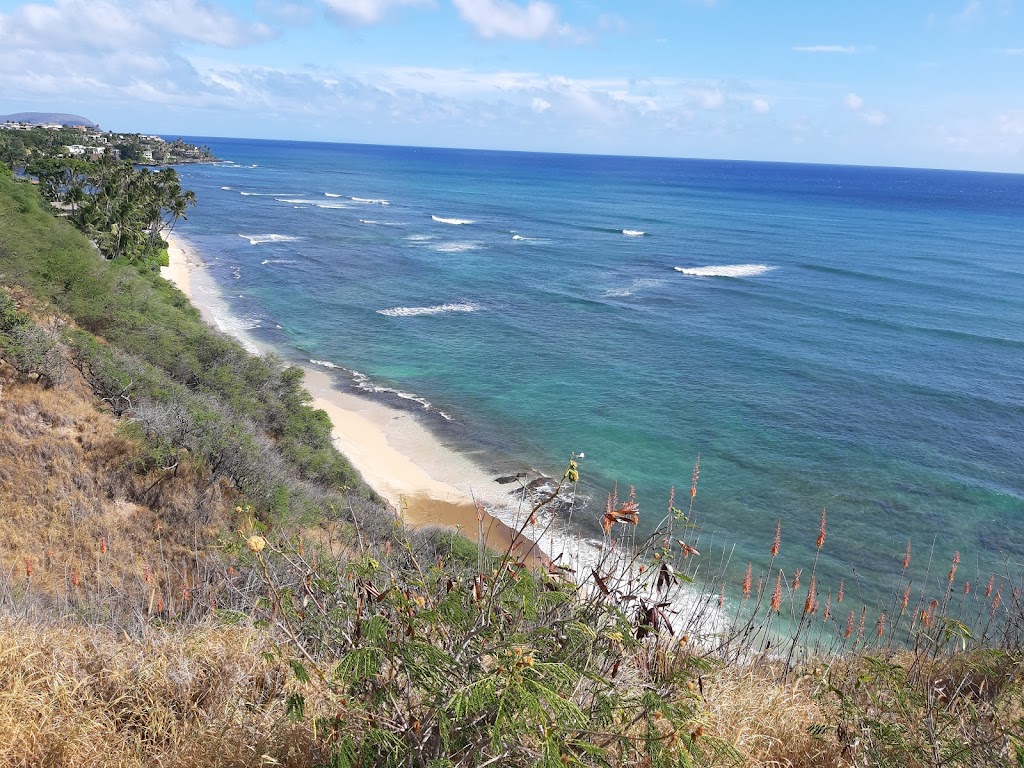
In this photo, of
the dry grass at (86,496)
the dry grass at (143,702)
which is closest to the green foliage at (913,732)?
the dry grass at (143,702)

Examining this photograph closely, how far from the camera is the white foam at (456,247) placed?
62.0 meters

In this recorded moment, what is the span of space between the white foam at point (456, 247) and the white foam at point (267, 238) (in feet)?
42.9

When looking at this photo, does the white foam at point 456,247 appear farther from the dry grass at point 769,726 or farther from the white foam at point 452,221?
the dry grass at point 769,726

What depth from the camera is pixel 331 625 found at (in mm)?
3680

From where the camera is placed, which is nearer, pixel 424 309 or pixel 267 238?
pixel 424 309

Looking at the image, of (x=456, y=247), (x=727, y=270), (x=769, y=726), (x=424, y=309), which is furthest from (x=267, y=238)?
(x=769, y=726)

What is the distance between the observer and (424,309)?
43.4 m

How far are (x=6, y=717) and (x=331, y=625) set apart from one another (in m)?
2.26

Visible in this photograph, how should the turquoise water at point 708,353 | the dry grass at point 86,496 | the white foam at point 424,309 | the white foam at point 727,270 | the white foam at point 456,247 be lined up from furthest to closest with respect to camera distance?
1. the white foam at point 456,247
2. the white foam at point 727,270
3. the white foam at point 424,309
4. the turquoise water at point 708,353
5. the dry grass at point 86,496

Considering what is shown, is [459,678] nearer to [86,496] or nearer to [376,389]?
[86,496]

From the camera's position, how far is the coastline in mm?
20672

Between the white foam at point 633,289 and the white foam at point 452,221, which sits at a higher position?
the white foam at point 452,221

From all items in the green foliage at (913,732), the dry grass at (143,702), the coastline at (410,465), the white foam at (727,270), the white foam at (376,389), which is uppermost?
the white foam at (727,270)

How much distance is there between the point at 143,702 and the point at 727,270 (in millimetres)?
56660
